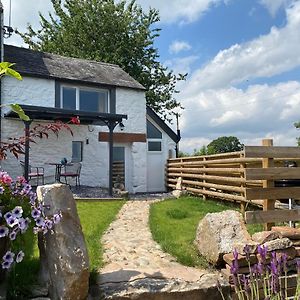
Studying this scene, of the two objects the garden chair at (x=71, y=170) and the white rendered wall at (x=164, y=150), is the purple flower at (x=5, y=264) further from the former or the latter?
the white rendered wall at (x=164, y=150)

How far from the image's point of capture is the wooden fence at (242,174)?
16.7 ft

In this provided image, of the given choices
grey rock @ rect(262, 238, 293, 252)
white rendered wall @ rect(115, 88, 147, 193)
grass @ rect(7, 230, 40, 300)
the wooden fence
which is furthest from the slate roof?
grey rock @ rect(262, 238, 293, 252)

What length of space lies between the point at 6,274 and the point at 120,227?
3.46 meters

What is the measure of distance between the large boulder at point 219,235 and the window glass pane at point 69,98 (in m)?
10.5

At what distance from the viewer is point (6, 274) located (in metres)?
3.48

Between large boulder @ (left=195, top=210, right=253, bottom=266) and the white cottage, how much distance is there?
8.02m

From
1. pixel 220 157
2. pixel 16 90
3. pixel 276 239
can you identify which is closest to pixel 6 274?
pixel 276 239

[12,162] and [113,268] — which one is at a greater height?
[12,162]

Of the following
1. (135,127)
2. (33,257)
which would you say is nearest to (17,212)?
(33,257)

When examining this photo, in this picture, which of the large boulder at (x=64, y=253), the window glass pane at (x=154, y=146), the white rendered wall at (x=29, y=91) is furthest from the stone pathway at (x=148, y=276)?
the window glass pane at (x=154, y=146)

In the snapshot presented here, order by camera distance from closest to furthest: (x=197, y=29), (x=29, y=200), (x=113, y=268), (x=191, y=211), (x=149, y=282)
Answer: (x=29, y=200), (x=149, y=282), (x=113, y=268), (x=191, y=211), (x=197, y=29)

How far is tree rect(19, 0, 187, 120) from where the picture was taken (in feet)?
82.5

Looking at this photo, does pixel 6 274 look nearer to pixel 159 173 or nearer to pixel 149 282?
pixel 149 282

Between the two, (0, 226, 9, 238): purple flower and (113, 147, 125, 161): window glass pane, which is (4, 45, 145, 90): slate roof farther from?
(0, 226, 9, 238): purple flower
